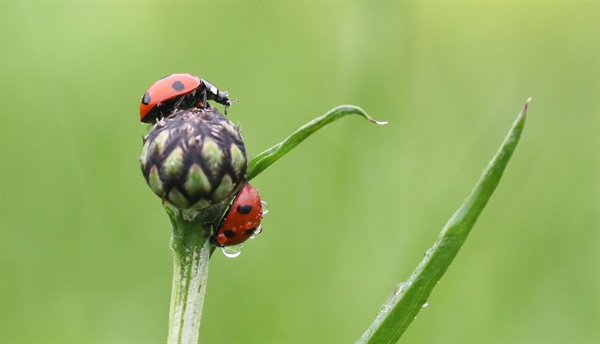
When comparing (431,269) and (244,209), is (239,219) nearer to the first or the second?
(244,209)

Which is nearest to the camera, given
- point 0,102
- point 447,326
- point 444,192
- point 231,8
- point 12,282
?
point 447,326

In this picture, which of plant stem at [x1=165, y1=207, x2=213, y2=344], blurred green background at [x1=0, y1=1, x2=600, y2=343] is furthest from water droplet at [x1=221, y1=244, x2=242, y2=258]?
blurred green background at [x1=0, y1=1, x2=600, y2=343]

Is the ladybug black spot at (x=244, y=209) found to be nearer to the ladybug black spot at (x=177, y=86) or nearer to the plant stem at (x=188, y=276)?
the plant stem at (x=188, y=276)

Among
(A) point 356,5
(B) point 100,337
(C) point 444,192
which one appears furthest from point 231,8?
(B) point 100,337

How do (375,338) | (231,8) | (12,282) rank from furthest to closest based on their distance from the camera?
1. (231,8)
2. (12,282)
3. (375,338)

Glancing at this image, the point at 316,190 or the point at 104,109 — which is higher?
the point at 104,109

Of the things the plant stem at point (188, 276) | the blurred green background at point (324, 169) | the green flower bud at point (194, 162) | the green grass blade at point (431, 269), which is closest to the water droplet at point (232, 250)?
the plant stem at point (188, 276)

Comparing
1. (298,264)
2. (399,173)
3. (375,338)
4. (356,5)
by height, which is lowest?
(298,264)

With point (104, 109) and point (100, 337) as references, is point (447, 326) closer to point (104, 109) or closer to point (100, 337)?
point (100, 337)
